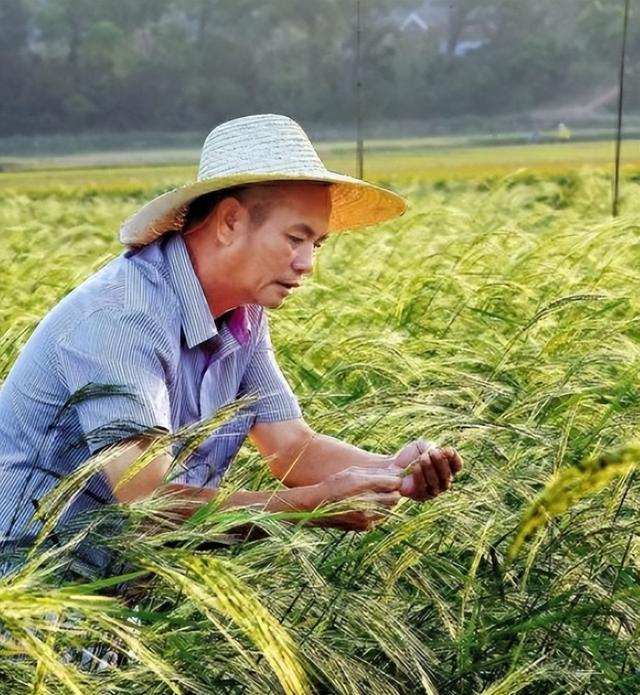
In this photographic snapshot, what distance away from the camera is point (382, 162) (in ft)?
31.7

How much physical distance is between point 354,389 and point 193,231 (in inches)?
37.2

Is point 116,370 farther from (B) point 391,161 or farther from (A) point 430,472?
(B) point 391,161

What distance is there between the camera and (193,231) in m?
2.40

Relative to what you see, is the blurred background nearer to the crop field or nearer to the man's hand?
the crop field

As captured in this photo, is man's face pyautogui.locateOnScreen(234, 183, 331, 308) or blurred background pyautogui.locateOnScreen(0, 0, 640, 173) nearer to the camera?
man's face pyautogui.locateOnScreen(234, 183, 331, 308)

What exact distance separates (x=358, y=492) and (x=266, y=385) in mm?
606

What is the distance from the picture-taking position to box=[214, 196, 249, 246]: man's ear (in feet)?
7.68

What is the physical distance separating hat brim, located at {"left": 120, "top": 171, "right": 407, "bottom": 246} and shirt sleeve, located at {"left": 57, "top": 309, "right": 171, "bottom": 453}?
0.24 meters

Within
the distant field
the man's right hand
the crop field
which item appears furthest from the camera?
the distant field

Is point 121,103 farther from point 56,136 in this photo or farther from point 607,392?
point 607,392

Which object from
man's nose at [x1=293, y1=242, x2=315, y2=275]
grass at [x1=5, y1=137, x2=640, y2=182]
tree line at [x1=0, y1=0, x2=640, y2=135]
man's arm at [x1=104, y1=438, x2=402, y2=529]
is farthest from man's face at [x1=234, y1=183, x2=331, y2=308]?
tree line at [x1=0, y1=0, x2=640, y2=135]

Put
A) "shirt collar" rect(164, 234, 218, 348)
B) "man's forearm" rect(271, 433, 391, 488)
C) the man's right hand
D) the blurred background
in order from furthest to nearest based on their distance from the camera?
the blurred background, "man's forearm" rect(271, 433, 391, 488), "shirt collar" rect(164, 234, 218, 348), the man's right hand

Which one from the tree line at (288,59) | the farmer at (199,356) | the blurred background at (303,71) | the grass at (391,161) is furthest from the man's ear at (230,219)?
the tree line at (288,59)

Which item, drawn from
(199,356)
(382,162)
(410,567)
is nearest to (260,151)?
(199,356)
